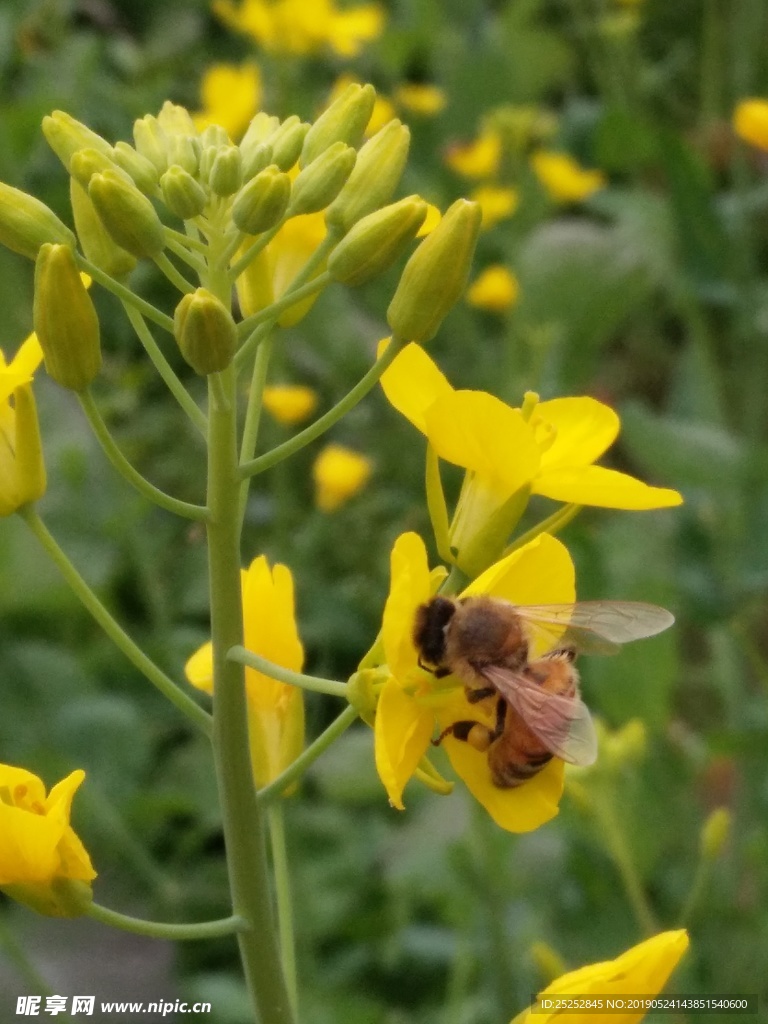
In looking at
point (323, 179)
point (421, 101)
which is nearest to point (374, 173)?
point (323, 179)

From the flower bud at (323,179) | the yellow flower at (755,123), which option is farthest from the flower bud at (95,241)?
the yellow flower at (755,123)

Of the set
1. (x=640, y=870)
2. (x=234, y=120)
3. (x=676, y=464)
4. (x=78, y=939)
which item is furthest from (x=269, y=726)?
(x=234, y=120)

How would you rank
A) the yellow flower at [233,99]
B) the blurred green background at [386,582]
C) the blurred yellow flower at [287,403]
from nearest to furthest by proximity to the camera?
the blurred green background at [386,582], the blurred yellow flower at [287,403], the yellow flower at [233,99]

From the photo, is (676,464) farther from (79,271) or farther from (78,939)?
(79,271)

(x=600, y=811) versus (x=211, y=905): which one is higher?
(x=600, y=811)

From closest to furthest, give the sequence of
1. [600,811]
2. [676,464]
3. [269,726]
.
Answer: [269,726] < [600,811] < [676,464]

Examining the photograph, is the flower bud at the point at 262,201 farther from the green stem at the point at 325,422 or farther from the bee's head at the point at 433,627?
the bee's head at the point at 433,627
